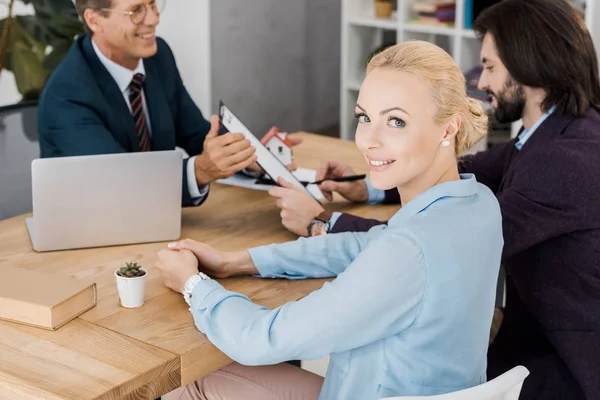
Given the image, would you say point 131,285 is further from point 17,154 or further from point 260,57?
point 260,57

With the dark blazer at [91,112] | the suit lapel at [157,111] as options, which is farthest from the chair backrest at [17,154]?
the suit lapel at [157,111]

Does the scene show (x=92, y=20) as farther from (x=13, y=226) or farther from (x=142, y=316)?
(x=142, y=316)

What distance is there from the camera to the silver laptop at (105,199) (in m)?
2.11

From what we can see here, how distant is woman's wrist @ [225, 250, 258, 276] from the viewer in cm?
203

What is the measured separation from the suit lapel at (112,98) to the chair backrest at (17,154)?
0.78ft

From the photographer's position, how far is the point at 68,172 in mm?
2104

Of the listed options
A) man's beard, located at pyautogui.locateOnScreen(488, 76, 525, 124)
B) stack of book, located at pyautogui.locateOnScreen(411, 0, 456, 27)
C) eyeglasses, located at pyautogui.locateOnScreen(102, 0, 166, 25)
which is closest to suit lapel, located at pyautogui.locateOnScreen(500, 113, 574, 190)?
man's beard, located at pyautogui.locateOnScreen(488, 76, 525, 124)

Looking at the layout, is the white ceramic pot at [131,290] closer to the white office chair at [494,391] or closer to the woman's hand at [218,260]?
the woman's hand at [218,260]

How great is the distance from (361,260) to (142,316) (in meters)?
0.51

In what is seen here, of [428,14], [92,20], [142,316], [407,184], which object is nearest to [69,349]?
[142,316]

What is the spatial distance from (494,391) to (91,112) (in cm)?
154

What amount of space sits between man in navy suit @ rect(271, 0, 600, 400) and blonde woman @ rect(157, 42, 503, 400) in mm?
319

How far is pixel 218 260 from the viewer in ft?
6.61

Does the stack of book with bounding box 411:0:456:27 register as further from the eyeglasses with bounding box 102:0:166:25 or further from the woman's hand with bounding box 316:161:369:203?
the woman's hand with bounding box 316:161:369:203
